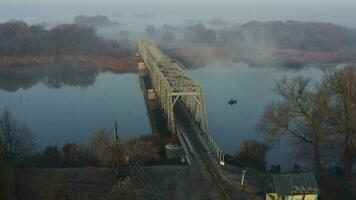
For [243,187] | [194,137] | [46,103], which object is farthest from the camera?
[46,103]

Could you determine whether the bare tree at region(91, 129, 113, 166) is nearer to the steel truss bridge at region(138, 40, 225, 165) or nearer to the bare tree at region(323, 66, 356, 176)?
the steel truss bridge at region(138, 40, 225, 165)

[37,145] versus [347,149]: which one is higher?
[347,149]

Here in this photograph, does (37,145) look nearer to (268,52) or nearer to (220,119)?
(220,119)

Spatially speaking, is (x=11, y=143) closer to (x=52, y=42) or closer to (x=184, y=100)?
(x=184, y=100)

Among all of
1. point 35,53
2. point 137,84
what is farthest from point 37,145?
point 35,53

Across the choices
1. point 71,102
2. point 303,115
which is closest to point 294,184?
point 303,115

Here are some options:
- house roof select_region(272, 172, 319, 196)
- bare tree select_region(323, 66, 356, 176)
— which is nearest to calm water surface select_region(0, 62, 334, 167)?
bare tree select_region(323, 66, 356, 176)

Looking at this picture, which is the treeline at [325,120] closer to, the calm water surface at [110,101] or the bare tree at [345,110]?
the bare tree at [345,110]
